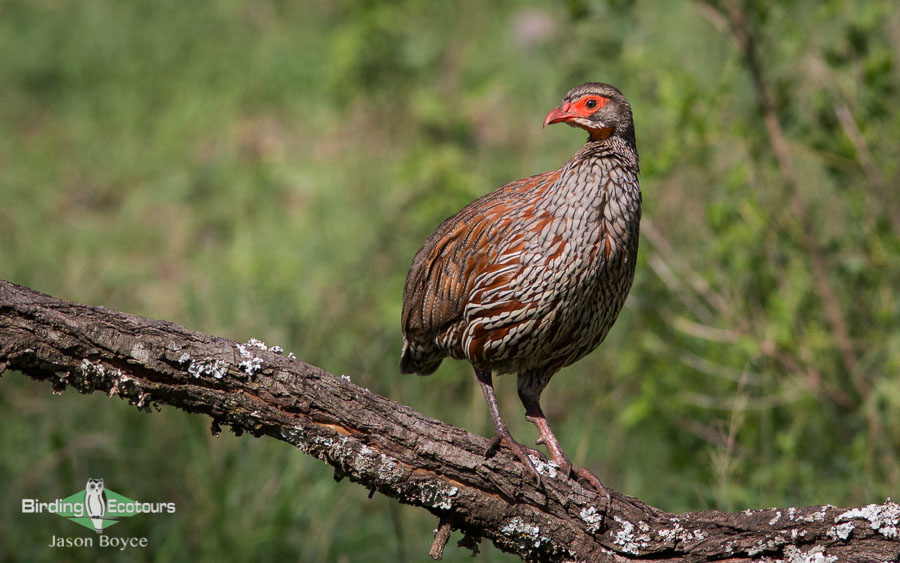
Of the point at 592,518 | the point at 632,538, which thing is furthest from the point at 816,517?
the point at 592,518

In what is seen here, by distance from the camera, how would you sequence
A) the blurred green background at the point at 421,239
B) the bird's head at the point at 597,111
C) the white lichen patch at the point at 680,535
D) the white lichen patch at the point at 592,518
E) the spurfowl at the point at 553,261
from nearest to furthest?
the white lichen patch at the point at 680,535, the white lichen patch at the point at 592,518, the spurfowl at the point at 553,261, the bird's head at the point at 597,111, the blurred green background at the point at 421,239

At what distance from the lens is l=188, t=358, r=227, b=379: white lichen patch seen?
2.90 metres

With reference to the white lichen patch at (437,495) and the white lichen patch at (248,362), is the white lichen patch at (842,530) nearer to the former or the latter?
the white lichen patch at (437,495)

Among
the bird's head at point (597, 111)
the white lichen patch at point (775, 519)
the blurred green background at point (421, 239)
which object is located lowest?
the white lichen patch at point (775, 519)

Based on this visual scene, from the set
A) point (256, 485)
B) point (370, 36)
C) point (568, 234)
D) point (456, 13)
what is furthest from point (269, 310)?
point (456, 13)

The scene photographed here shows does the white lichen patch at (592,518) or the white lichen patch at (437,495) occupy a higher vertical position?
the white lichen patch at (437,495)

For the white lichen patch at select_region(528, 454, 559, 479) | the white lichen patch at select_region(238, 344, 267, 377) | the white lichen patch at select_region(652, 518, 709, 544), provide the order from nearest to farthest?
the white lichen patch at select_region(238, 344, 267, 377)
the white lichen patch at select_region(652, 518, 709, 544)
the white lichen patch at select_region(528, 454, 559, 479)

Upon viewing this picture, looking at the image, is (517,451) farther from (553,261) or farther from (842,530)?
(842,530)

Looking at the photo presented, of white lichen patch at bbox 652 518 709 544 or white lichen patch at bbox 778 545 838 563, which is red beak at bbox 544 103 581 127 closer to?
white lichen patch at bbox 652 518 709 544

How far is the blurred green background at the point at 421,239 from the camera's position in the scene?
531 centimetres

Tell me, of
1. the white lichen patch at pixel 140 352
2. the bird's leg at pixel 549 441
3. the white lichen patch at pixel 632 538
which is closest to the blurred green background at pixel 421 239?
the bird's leg at pixel 549 441

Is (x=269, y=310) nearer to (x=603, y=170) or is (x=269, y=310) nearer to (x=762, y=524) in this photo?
(x=603, y=170)

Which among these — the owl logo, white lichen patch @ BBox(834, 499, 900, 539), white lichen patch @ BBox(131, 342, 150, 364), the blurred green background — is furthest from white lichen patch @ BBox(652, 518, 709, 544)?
the owl logo

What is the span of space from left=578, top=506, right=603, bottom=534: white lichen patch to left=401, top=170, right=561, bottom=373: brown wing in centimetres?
87
